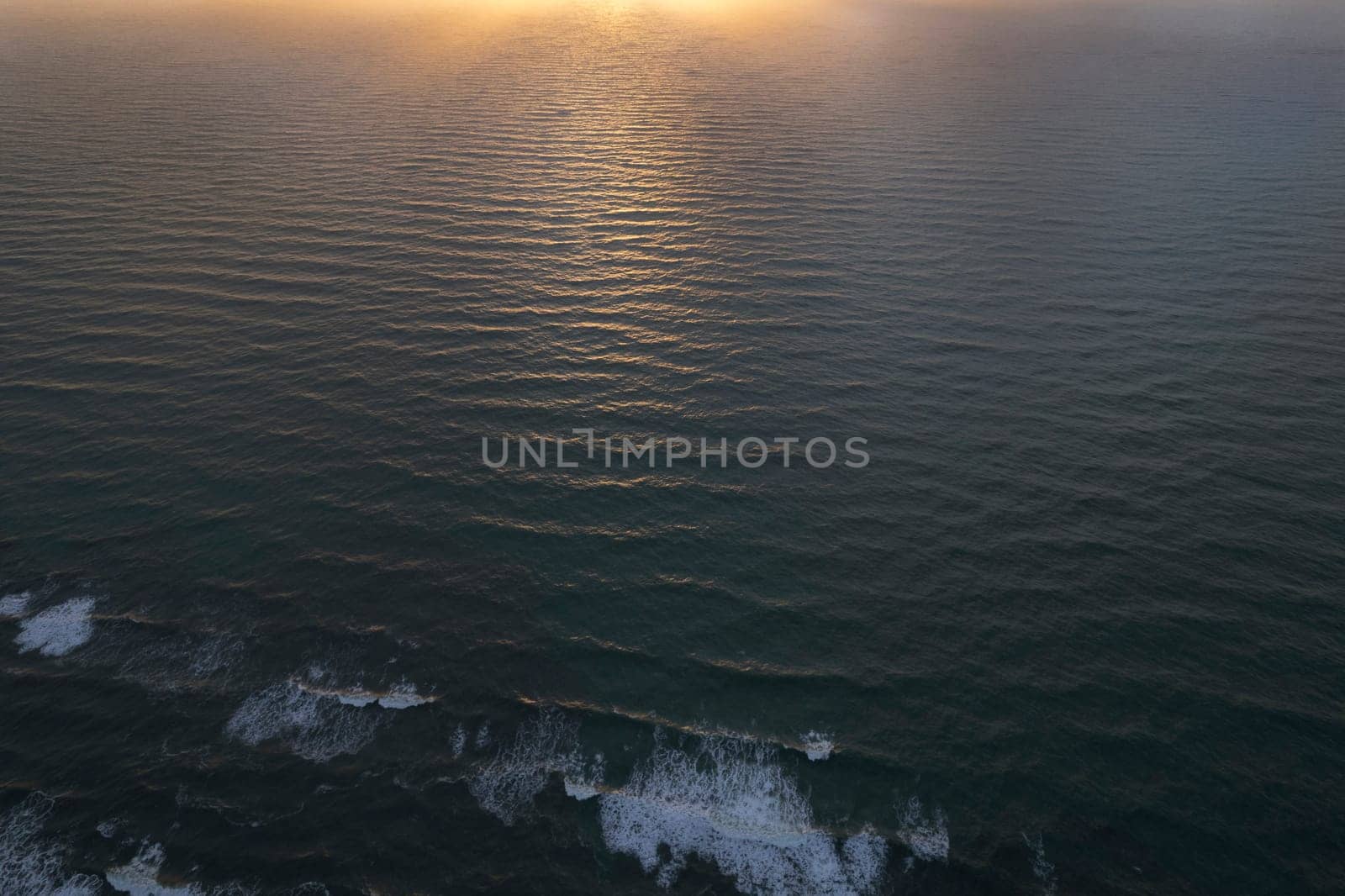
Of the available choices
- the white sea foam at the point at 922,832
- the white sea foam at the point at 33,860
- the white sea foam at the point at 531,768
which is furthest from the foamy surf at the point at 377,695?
the white sea foam at the point at 922,832

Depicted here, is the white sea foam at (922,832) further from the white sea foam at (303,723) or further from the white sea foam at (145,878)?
the white sea foam at (145,878)

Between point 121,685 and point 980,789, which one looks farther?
point 121,685

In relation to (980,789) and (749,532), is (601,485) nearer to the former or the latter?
(749,532)

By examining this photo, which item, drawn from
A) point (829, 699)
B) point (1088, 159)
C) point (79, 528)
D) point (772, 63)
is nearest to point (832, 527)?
point (829, 699)

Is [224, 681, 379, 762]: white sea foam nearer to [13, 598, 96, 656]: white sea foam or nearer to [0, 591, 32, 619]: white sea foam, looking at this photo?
[13, 598, 96, 656]: white sea foam

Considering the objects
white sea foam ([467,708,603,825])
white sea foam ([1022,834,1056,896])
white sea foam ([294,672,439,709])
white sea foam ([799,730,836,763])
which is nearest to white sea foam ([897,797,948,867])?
white sea foam ([1022,834,1056,896])

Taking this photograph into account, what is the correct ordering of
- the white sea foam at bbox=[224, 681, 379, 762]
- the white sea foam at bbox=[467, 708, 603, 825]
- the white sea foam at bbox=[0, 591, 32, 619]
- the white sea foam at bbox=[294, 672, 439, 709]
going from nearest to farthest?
the white sea foam at bbox=[467, 708, 603, 825] < the white sea foam at bbox=[224, 681, 379, 762] < the white sea foam at bbox=[294, 672, 439, 709] < the white sea foam at bbox=[0, 591, 32, 619]

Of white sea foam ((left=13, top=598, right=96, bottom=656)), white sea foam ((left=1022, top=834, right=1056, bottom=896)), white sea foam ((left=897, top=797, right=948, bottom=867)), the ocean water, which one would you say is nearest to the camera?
white sea foam ((left=1022, top=834, right=1056, bottom=896))

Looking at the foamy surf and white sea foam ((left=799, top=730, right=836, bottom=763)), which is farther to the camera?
the foamy surf

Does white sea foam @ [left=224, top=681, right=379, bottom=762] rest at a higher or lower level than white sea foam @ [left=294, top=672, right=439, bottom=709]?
lower
